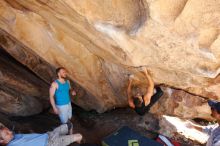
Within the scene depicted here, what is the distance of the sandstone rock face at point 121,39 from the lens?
4.65 meters

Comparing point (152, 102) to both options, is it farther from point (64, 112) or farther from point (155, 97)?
point (64, 112)

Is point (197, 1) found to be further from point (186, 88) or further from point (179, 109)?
point (179, 109)

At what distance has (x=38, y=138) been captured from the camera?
519cm

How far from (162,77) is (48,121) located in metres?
2.60

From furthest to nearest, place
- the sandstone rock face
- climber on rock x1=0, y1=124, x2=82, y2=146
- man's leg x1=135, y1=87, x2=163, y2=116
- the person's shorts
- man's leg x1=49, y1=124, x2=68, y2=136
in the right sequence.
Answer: man's leg x1=135, y1=87, x2=163, y2=116 → the person's shorts → man's leg x1=49, y1=124, x2=68, y2=136 → climber on rock x1=0, y1=124, x2=82, y2=146 → the sandstone rock face

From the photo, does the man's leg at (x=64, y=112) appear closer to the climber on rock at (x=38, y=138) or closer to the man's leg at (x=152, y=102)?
the climber on rock at (x=38, y=138)

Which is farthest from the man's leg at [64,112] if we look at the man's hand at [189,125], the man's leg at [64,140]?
the man's hand at [189,125]

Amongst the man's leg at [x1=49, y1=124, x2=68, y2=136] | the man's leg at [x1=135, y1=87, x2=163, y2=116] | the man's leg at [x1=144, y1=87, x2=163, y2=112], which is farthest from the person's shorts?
the man's leg at [x1=144, y1=87, x2=163, y2=112]

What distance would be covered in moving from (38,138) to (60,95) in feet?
3.25

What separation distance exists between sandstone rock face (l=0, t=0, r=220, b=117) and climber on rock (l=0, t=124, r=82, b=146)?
144cm

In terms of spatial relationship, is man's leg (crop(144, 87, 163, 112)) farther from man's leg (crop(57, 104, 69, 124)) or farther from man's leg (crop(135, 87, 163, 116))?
man's leg (crop(57, 104, 69, 124))

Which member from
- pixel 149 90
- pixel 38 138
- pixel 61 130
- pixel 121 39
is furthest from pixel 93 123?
pixel 121 39

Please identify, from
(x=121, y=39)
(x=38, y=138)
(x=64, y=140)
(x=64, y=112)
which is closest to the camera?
(x=121, y=39)

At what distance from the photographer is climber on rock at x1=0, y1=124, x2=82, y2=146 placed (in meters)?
4.82
